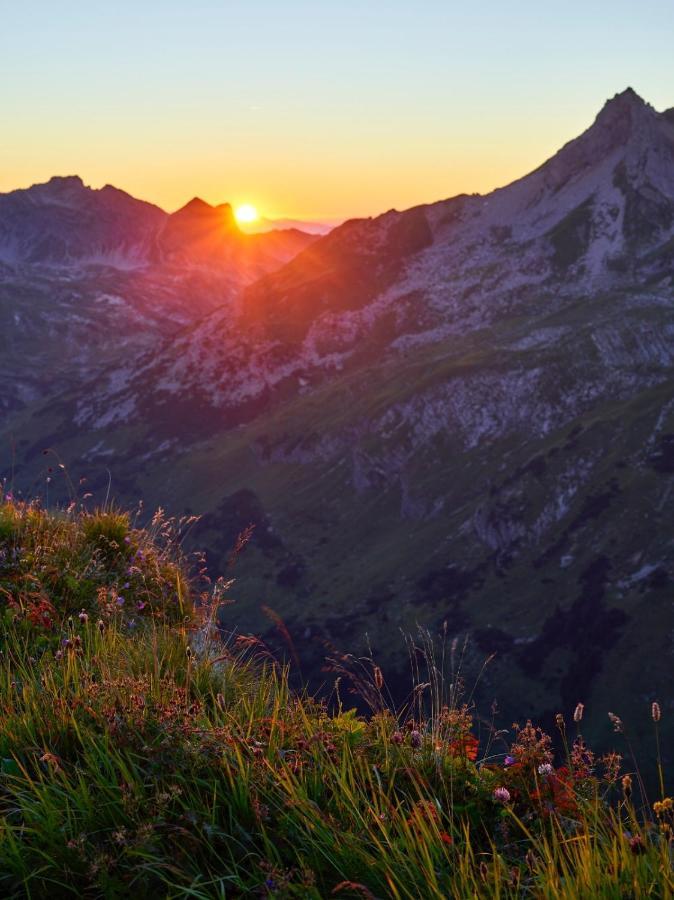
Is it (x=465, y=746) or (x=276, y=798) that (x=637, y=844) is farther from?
(x=276, y=798)

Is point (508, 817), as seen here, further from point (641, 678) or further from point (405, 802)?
point (641, 678)

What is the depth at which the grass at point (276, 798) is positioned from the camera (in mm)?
4062

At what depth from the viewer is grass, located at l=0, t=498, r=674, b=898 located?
406cm

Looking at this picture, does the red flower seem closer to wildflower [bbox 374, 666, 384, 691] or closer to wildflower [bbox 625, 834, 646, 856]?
wildflower [bbox 374, 666, 384, 691]

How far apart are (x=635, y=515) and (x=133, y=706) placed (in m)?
198

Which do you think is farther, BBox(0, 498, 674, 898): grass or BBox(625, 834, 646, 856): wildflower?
BBox(0, 498, 674, 898): grass

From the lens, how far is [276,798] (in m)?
4.66

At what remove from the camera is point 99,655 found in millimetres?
6629

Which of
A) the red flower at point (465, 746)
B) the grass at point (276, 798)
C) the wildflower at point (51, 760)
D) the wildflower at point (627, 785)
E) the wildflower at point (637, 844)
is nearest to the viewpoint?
the wildflower at point (637, 844)

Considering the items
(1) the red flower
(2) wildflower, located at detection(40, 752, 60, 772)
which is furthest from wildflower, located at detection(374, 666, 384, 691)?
(2) wildflower, located at detection(40, 752, 60, 772)

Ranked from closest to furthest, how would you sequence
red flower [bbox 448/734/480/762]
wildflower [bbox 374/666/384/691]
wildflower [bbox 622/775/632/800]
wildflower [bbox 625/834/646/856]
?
1. wildflower [bbox 625/834/646/856]
2. wildflower [bbox 622/775/632/800]
3. red flower [bbox 448/734/480/762]
4. wildflower [bbox 374/666/384/691]

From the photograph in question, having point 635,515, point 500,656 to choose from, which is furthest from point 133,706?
point 635,515

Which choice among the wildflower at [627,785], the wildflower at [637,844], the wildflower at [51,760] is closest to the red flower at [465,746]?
the wildflower at [627,785]

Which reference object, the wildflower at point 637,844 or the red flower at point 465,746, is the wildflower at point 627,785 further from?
the red flower at point 465,746
